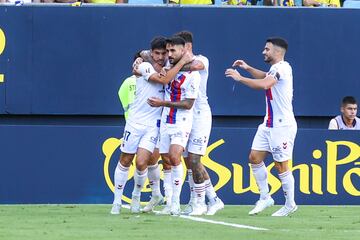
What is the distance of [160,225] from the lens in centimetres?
1273

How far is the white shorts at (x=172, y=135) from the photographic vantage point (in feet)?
46.5

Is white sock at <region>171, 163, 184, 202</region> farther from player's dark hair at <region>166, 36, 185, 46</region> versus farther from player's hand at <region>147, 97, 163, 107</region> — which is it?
player's dark hair at <region>166, 36, 185, 46</region>

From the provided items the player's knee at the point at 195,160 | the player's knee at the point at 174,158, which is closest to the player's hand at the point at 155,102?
the player's knee at the point at 174,158

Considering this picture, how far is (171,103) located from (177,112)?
25cm

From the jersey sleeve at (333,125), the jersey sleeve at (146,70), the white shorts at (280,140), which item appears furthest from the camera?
the jersey sleeve at (333,125)

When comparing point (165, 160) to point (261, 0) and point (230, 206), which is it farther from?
point (261, 0)

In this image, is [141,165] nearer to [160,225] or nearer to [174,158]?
[174,158]

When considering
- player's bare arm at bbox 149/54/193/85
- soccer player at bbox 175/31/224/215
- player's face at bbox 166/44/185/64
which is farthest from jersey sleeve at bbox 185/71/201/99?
player's face at bbox 166/44/185/64

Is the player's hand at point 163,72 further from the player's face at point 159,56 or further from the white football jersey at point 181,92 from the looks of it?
the player's face at point 159,56

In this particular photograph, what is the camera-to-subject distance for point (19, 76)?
18.5 metres

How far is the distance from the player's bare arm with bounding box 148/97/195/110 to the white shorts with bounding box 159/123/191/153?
28cm

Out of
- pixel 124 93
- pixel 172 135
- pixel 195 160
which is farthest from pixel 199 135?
pixel 124 93

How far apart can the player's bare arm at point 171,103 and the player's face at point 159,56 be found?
608 millimetres

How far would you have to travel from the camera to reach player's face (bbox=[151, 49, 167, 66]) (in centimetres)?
1448
